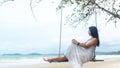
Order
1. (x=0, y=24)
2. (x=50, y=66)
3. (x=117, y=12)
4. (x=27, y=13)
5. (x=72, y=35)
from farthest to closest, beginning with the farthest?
(x=0, y=24) → (x=27, y=13) → (x=72, y=35) → (x=50, y=66) → (x=117, y=12)

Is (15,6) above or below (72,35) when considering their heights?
above

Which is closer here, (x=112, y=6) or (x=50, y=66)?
(x=112, y=6)

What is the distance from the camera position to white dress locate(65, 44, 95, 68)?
17.8ft

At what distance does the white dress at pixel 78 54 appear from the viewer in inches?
214

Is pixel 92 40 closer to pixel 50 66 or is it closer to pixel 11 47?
pixel 50 66

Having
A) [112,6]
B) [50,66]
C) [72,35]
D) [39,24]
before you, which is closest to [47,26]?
[39,24]

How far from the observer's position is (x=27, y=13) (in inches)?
511

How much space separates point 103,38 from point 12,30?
3277 millimetres

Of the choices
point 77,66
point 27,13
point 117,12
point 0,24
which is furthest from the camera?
point 0,24

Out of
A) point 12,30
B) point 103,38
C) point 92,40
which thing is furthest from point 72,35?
point 92,40

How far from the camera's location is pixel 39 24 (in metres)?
14.0

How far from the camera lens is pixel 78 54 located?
215 inches

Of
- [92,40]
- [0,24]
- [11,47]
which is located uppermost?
[92,40]

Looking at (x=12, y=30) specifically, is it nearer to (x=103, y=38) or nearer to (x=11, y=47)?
(x=11, y=47)
